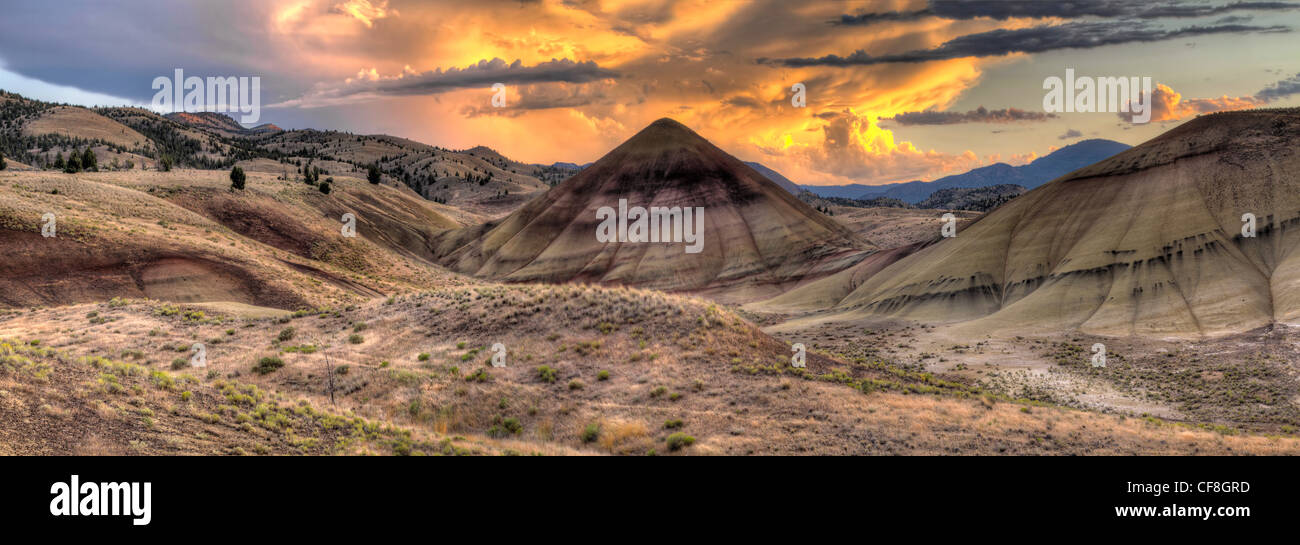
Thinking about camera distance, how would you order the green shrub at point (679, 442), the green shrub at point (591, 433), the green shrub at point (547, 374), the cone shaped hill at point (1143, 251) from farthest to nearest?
the cone shaped hill at point (1143, 251) → the green shrub at point (547, 374) → the green shrub at point (591, 433) → the green shrub at point (679, 442)

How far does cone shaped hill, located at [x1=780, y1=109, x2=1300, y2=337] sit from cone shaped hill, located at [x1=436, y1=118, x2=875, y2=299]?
2572 centimetres

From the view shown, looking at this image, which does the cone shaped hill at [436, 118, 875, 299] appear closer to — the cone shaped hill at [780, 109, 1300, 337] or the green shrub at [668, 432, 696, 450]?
the cone shaped hill at [780, 109, 1300, 337]

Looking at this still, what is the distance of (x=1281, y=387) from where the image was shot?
31812 mm

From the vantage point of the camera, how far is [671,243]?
368 feet

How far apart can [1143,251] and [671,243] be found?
71.1 meters

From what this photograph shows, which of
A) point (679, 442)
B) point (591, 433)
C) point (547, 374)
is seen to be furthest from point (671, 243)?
point (679, 442)

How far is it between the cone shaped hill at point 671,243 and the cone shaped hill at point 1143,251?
25719 millimetres

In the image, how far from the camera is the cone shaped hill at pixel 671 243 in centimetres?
10188

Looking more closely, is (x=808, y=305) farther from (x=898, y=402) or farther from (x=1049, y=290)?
(x=898, y=402)

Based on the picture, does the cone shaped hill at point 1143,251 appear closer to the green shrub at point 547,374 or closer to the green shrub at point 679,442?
the green shrub at point 547,374

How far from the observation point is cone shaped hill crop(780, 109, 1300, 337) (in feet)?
150

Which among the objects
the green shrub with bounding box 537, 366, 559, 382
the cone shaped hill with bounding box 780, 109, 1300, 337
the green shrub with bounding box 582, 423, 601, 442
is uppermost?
the cone shaped hill with bounding box 780, 109, 1300, 337

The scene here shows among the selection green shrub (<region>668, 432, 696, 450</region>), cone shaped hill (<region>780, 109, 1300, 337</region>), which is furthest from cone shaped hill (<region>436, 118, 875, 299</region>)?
green shrub (<region>668, 432, 696, 450</region>)

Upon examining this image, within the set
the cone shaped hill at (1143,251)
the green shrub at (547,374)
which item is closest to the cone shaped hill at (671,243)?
the cone shaped hill at (1143,251)
